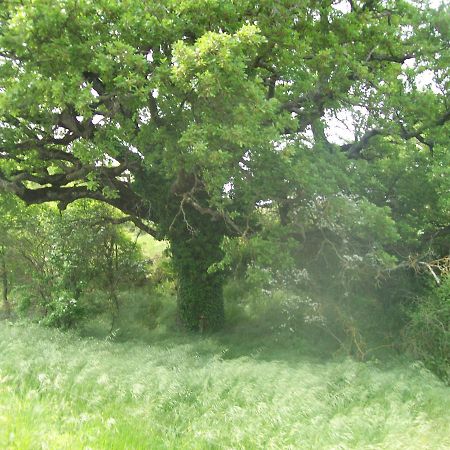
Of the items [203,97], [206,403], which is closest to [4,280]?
[203,97]

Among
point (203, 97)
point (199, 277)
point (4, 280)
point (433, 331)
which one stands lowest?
point (433, 331)

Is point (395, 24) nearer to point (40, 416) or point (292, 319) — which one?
point (292, 319)

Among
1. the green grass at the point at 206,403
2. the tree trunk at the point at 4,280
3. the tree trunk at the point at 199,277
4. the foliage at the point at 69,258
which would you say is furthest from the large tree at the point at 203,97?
the green grass at the point at 206,403

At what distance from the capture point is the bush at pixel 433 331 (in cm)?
1128

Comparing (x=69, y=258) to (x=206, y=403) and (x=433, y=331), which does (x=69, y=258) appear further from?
(x=433, y=331)

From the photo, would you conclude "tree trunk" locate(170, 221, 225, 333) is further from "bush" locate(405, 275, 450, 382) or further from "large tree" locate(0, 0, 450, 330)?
"bush" locate(405, 275, 450, 382)

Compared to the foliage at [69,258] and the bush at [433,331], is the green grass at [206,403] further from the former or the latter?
the foliage at [69,258]

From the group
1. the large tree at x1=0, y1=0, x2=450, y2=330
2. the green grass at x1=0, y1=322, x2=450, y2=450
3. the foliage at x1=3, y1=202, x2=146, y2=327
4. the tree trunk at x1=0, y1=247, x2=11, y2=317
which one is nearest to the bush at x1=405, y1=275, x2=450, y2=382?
the green grass at x1=0, y1=322, x2=450, y2=450

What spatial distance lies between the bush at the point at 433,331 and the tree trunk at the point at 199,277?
21.0 ft

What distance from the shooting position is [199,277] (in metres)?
15.9

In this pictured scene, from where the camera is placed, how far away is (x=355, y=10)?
13.6m

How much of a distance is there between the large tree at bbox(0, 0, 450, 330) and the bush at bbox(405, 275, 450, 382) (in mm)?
4404

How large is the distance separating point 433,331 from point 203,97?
8.17 metres

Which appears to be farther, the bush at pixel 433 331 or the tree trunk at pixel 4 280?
the tree trunk at pixel 4 280
